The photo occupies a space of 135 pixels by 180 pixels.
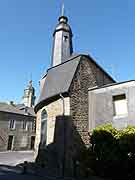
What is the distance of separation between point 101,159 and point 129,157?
4.99ft

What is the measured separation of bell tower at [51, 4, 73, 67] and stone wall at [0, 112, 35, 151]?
1513cm

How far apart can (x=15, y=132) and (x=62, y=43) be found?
17.2 meters

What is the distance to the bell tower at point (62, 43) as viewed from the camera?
19.4m

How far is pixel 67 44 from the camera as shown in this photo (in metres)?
20.2

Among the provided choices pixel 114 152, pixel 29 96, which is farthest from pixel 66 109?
pixel 29 96

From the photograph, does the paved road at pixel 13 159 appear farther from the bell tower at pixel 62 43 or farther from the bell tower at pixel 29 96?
the bell tower at pixel 29 96

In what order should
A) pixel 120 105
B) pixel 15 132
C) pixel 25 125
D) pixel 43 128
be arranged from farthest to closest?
1. pixel 25 125
2. pixel 15 132
3. pixel 43 128
4. pixel 120 105

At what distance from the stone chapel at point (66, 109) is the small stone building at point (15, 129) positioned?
A: 48.5 feet

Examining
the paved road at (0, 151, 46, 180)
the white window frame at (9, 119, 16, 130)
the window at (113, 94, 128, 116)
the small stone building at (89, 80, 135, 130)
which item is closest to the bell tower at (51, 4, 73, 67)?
the small stone building at (89, 80, 135, 130)

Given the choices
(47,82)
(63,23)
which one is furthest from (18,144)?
(63,23)

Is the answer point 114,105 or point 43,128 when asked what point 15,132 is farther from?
point 114,105

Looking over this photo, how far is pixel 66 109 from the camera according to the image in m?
13.7

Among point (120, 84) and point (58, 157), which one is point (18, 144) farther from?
point (120, 84)

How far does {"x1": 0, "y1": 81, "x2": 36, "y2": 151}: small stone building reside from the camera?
3006 cm
